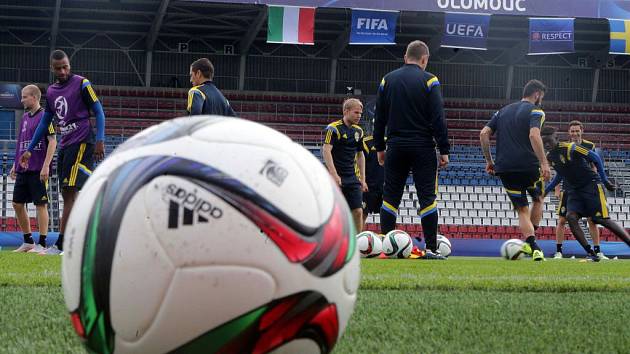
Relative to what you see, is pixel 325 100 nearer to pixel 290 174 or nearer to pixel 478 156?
pixel 478 156

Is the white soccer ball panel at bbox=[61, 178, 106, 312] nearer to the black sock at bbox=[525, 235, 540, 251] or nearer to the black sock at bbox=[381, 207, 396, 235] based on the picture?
the black sock at bbox=[381, 207, 396, 235]

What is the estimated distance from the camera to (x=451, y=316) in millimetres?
3143

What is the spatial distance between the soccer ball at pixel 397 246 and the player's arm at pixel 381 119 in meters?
1.34

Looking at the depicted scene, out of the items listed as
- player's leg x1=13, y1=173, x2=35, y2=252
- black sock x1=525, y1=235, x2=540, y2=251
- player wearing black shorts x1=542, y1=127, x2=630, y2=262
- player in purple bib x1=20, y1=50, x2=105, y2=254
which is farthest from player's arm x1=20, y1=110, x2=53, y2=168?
player wearing black shorts x1=542, y1=127, x2=630, y2=262

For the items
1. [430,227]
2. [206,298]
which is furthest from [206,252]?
[430,227]

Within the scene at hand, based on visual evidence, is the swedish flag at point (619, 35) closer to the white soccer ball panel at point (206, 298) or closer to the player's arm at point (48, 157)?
the player's arm at point (48, 157)

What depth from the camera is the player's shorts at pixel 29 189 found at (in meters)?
8.28

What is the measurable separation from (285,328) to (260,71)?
1057 inches

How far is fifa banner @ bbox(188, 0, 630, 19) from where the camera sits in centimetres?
1895

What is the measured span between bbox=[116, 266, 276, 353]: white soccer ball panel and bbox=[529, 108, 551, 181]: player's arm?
6567mm

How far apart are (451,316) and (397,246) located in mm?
5214

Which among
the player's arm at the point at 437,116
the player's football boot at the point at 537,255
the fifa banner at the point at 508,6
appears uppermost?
the fifa banner at the point at 508,6

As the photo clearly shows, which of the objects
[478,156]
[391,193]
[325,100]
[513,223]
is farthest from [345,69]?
[391,193]

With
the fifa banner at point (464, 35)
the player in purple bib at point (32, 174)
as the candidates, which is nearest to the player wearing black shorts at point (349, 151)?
the player in purple bib at point (32, 174)
